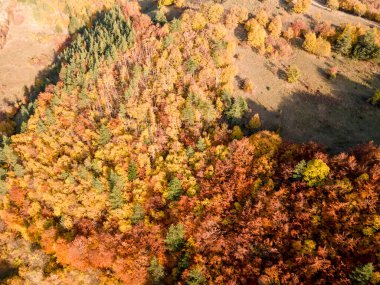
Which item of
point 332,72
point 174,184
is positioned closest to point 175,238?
point 174,184

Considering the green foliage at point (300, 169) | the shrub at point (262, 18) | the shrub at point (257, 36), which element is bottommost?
the green foliage at point (300, 169)

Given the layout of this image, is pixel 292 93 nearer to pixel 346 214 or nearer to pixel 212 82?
pixel 212 82

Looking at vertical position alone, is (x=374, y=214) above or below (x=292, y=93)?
below

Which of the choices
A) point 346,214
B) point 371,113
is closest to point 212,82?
point 371,113

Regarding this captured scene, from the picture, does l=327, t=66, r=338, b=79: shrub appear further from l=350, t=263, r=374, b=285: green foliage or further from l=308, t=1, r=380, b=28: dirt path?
l=350, t=263, r=374, b=285: green foliage

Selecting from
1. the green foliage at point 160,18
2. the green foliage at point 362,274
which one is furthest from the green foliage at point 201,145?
the green foliage at point 160,18

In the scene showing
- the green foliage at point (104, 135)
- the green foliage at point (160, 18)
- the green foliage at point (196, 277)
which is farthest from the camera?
the green foliage at point (160, 18)

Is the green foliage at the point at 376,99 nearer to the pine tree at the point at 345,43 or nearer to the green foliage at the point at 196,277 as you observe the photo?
the pine tree at the point at 345,43
